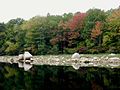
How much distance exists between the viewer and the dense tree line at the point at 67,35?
211ft

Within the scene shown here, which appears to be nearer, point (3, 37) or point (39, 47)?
point (39, 47)

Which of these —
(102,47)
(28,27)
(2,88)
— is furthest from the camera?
(28,27)

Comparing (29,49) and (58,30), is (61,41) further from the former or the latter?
(29,49)

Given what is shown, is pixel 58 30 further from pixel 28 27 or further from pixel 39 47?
pixel 28 27

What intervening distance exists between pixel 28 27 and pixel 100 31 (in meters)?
24.3

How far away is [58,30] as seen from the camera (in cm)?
7756

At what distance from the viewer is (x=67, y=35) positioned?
74375mm

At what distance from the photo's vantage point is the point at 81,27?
233 ft

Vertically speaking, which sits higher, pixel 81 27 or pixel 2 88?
pixel 81 27

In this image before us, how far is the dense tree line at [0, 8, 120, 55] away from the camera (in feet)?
211

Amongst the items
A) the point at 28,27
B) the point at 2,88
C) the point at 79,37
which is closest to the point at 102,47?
the point at 79,37

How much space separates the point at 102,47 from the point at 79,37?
8.00 meters

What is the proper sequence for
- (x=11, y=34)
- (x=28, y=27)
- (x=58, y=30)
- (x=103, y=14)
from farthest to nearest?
(x=11, y=34) < (x=28, y=27) < (x=58, y=30) < (x=103, y=14)

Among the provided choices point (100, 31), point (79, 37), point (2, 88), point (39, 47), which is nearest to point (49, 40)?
point (39, 47)
